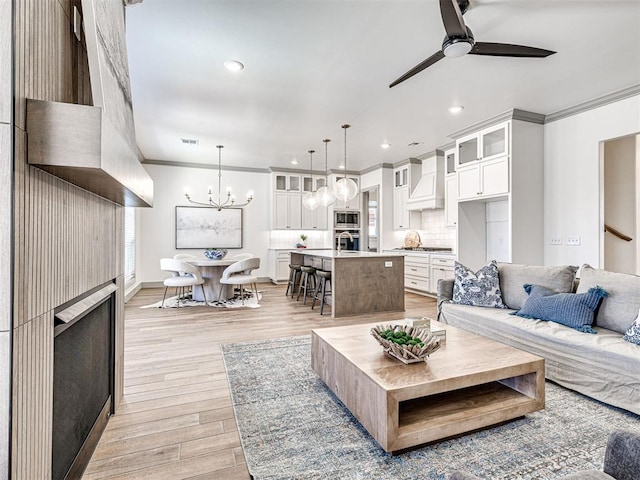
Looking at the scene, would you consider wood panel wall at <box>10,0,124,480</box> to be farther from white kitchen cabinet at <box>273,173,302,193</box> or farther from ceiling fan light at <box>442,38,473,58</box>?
white kitchen cabinet at <box>273,173,302,193</box>

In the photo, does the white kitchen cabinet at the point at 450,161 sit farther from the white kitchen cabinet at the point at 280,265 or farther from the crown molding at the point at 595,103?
→ the white kitchen cabinet at the point at 280,265

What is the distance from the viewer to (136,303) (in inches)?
218

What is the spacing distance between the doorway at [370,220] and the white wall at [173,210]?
248 centimetres

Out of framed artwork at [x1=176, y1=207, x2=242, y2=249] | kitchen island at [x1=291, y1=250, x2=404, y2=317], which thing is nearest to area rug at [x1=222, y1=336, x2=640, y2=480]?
kitchen island at [x1=291, y1=250, x2=404, y2=317]

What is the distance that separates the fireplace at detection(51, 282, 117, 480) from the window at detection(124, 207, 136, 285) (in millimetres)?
4570

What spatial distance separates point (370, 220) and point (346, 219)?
0.68m

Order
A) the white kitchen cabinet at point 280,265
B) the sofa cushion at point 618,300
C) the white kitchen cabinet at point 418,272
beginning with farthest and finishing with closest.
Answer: the white kitchen cabinet at point 280,265 → the white kitchen cabinet at point 418,272 → the sofa cushion at point 618,300

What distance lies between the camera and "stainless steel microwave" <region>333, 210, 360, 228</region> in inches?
328

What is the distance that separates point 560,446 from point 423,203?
529 centimetres

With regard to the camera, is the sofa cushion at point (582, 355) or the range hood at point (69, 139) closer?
the range hood at point (69, 139)

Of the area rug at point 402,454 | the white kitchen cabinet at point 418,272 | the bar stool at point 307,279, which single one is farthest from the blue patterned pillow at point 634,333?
Result: the white kitchen cabinet at point 418,272

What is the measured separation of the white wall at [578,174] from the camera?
392 cm

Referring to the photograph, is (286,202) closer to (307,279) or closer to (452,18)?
(307,279)

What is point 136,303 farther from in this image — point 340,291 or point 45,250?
point 45,250
